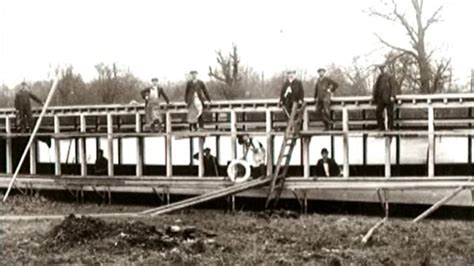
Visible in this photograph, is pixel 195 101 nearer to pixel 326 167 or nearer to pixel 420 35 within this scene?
pixel 326 167

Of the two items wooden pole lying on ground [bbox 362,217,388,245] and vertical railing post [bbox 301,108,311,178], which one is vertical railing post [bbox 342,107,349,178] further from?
wooden pole lying on ground [bbox 362,217,388,245]

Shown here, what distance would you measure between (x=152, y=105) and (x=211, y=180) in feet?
9.73

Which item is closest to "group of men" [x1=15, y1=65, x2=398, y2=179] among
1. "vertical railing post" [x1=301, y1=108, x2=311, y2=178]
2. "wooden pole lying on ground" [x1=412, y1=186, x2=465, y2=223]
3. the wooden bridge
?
the wooden bridge

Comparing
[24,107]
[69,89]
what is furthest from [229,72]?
[24,107]

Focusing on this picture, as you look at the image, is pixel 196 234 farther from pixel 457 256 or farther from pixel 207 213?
pixel 457 256

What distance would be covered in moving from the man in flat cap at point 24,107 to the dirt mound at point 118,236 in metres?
8.01

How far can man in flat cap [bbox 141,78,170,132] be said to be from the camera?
2041 cm

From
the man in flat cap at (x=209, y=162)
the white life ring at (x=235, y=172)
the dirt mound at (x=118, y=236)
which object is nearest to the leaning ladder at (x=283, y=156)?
the white life ring at (x=235, y=172)

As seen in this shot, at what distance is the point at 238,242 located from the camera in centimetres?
1440

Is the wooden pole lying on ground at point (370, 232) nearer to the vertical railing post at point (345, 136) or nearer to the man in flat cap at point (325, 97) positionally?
the vertical railing post at point (345, 136)

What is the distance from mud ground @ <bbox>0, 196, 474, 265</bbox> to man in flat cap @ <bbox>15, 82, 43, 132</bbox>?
19.1 ft

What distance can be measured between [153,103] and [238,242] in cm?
715

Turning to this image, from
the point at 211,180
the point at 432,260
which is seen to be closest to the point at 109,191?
the point at 211,180

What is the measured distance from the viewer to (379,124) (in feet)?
58.6
